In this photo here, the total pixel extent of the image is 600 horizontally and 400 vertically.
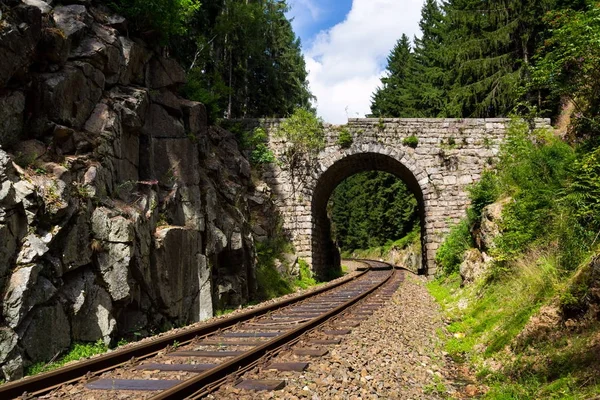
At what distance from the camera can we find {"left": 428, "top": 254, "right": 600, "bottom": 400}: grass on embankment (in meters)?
3.90

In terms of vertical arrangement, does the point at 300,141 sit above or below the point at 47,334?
above

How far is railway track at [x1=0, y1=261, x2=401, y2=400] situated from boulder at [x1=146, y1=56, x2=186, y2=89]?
6506 millimetres

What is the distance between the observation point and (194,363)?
5.25m

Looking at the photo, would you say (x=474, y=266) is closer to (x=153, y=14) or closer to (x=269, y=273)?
(x=269, y=273)

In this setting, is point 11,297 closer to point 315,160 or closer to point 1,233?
point 1,233

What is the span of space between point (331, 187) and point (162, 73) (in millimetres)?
12761

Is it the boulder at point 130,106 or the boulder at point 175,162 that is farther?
the boulder at point 175,162

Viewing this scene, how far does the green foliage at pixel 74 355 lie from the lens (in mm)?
5559

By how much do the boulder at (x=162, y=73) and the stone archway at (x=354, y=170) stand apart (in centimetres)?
827

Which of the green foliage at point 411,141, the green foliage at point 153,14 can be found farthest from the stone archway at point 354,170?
the green foliage at point 153,14

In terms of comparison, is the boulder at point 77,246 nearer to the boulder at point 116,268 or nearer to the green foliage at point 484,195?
the boulder at point 116,268

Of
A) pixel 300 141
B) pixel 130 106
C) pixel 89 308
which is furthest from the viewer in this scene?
pixel 300 141

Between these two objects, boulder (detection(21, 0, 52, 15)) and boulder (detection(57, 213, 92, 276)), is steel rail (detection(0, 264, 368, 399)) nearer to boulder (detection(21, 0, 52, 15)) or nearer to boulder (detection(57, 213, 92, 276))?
boulder (detection(57, 213, 92, 276))

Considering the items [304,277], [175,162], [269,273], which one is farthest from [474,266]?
[304,277]
